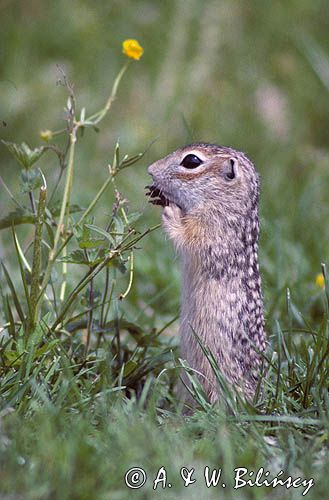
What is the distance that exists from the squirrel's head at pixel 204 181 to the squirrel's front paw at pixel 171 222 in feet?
0.30

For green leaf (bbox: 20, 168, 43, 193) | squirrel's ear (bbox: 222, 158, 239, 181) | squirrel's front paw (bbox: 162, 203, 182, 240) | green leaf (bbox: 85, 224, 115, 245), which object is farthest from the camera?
squirrel's ear (bbox: 222, 158, 239, 181)

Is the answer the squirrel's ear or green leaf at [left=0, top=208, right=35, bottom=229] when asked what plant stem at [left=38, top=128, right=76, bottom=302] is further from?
the squirrel's ear

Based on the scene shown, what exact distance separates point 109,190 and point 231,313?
351 cm

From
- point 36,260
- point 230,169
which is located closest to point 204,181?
point 230,169

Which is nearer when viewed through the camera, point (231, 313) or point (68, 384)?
point (68, 384)

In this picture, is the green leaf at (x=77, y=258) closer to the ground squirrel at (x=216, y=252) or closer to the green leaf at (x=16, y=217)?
the green leaf at (x=16, y=217)

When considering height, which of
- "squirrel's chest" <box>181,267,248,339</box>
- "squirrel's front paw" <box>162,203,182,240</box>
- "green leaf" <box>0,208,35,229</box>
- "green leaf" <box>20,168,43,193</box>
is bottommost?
"squirrel's chest" <box>181,267,248,339</box>

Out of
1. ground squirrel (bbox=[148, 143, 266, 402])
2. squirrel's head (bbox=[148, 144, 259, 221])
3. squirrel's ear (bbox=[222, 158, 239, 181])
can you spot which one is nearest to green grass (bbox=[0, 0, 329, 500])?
ground squirrel (bbox=[148, 143, 266, 402])

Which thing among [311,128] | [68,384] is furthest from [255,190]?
[311,128]

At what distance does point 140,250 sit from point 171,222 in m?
2.12

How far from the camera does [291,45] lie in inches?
348

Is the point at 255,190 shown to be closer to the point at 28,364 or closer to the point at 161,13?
the point at 28,364

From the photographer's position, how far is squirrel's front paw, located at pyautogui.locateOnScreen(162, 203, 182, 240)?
422 cm

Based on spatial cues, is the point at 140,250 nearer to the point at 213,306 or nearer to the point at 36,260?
the point at 213,306
